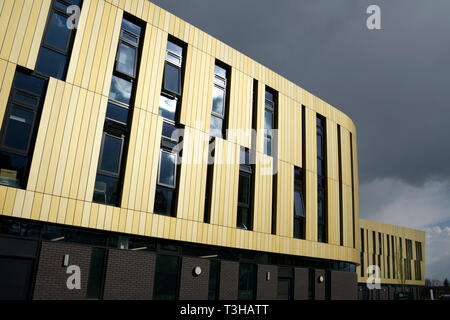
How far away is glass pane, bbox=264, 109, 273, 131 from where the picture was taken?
64.3 feet

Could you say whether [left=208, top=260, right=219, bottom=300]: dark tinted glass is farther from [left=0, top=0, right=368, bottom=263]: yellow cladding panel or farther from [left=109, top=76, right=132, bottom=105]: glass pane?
[left=109, top=76, right=132, bottom=105]: glass pane

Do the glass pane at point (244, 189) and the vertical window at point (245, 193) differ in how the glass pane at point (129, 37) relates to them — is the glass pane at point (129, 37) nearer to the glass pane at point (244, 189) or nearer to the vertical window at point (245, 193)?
the vertical window at point (245, 193)

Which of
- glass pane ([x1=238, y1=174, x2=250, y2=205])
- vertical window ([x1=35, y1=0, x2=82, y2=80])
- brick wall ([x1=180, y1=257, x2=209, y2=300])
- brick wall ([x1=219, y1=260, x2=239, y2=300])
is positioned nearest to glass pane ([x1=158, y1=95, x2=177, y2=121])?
vertical window ([x1=35, y1=0, x2=82, y2=80])

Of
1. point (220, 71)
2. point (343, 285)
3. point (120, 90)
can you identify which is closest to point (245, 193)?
point (220, 71)

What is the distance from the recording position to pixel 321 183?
22047 millimetres

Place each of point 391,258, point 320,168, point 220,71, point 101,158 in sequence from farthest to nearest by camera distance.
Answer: point 391,258 < point 320,168 < point 220,71 < point 101,158

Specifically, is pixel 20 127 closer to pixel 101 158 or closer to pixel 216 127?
pixel 101 158

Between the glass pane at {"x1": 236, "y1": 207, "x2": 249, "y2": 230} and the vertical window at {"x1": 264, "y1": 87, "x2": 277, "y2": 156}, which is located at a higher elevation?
the vertical window at {"x1": 264, "y1": 87, "x2": 277, "y2": 156}

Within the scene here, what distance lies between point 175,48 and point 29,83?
21.5 ft

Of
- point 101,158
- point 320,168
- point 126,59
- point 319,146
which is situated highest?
point 126,59

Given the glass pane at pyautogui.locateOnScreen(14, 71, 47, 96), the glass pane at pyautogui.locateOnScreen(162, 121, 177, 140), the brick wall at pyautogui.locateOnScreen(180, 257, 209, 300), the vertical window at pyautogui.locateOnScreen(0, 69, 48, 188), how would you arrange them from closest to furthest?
the vertical window at pyautogui.locateOnScreen(0, 69, 48, 188)
the glass pane at pyautogui.locateOnScreen(14, 71, 47, 96)
the brick wall at pyautogui.locateOnScreen(180, 257, 209, 300)
the glass pane at pyautogui.locateOnScreen(162, 121, 177, 140)

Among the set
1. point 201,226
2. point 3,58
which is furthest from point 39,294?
point 3,58
